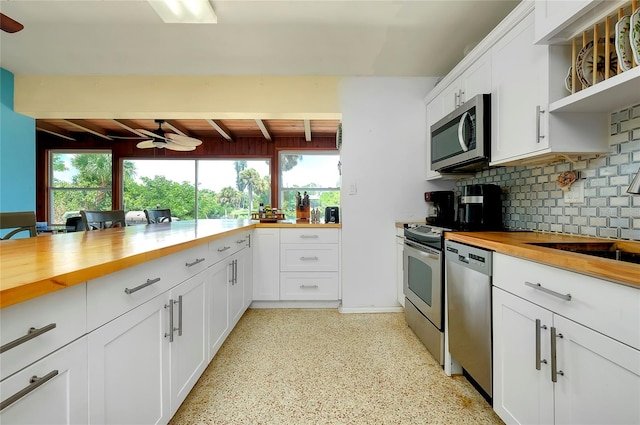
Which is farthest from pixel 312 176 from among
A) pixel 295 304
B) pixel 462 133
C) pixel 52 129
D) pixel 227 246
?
pixel 52 129

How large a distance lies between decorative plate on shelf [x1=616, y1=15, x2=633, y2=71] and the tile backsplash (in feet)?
1.01

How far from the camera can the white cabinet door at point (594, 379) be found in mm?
743

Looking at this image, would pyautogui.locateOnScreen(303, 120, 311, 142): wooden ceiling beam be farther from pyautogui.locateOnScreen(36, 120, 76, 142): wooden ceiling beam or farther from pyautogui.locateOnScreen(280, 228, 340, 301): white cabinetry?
pyautogui.locateOnScreen(36, 120, 76, 142): wooden ceiling beam

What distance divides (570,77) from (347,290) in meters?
2.24

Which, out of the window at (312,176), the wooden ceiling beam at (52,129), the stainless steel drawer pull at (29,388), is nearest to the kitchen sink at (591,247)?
the stainless steel drawer pull at (29,388)

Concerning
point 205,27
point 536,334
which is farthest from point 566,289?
point 205,27

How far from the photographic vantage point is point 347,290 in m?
2.83

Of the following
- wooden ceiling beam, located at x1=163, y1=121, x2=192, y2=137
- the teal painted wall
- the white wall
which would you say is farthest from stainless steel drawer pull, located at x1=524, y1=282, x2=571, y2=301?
wooden ceiling beam, located at x1=163, y1=121, x2=192, y2=137

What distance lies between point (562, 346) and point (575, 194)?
0.95 m

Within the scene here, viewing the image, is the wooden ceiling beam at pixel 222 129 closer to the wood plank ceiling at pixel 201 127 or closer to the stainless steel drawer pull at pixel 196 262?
the wood plank ceiling at pixel 201 127

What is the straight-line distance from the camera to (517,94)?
1.54 meters

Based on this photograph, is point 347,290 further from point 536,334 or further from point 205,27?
point 205,27

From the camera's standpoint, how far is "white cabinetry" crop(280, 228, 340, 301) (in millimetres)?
2895

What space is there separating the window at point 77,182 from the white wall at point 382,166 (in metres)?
5.46
